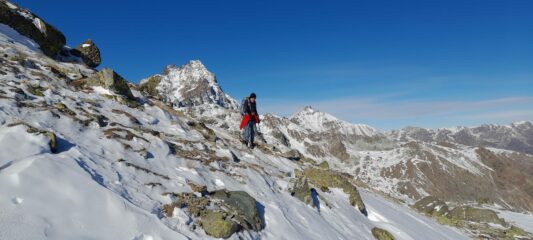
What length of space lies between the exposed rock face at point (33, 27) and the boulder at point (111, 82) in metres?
6.96

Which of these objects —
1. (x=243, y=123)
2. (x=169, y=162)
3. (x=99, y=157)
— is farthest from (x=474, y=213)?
(x=99, y=157)

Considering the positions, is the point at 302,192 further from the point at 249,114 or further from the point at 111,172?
the point at 111,172

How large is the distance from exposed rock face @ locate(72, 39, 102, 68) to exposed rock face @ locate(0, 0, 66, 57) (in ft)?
5.80

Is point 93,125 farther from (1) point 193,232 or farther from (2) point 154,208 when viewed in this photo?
(1) point 193,232

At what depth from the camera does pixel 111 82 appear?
2391cm

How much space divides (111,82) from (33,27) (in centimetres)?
1181

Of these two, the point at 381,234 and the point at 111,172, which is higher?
the point at 111,172

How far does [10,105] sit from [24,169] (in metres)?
6.44

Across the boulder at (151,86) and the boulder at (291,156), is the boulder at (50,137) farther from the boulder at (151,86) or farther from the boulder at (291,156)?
the boulder at (291,156)

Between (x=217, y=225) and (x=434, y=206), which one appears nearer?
(x=217, y=225)

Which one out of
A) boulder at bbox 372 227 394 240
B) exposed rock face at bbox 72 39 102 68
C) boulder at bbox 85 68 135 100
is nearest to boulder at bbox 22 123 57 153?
boulder at bbox 85 68 135 100

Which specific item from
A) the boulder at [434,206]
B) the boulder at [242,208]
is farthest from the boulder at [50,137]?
the boulder at [434,206]

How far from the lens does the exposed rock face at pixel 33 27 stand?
28.6m

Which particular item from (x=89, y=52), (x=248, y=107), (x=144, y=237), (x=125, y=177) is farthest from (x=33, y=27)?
(x=144, y=237)
